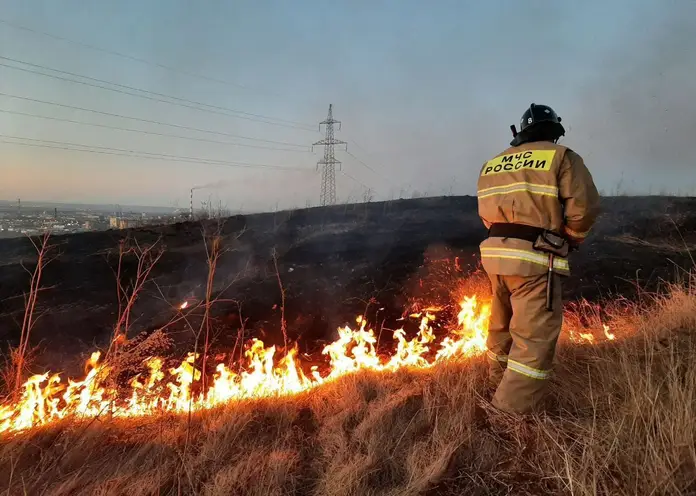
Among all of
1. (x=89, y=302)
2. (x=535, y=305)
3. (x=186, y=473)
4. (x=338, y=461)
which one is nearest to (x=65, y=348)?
(x=89, y=302)

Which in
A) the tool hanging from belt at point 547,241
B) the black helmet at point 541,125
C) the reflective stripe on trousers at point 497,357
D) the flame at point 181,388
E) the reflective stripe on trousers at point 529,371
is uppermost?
the black helmet at point 541,125

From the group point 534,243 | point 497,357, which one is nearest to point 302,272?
point 497,357

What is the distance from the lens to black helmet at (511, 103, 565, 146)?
286 centimetres

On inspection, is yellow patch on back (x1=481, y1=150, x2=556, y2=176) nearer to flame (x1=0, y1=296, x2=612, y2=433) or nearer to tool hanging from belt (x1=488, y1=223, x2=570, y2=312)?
tool hanging from belt (x1=488, y1=223, x2=570, y2=312)

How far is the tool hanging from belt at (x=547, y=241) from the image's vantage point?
2477 millimetres

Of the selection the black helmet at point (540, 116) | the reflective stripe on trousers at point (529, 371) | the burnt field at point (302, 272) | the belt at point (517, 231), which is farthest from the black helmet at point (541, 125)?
the burnt field at point (302, 272)

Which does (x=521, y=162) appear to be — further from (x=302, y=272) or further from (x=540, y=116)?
(x=302, y=272)

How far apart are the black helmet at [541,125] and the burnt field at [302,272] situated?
11.2 feet

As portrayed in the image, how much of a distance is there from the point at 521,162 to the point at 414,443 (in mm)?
2054

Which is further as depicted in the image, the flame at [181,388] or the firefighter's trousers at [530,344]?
the flame at [181,388]

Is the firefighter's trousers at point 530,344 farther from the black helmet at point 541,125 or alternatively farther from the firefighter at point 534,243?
the black helmet at point 541,125

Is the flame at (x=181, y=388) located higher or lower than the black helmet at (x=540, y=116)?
lower

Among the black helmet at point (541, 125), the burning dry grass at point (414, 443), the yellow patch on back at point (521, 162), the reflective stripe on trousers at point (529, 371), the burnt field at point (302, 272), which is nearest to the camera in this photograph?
the burning dry grass at point (414, 443)

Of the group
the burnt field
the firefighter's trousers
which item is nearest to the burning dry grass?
the firefighter's trousers
